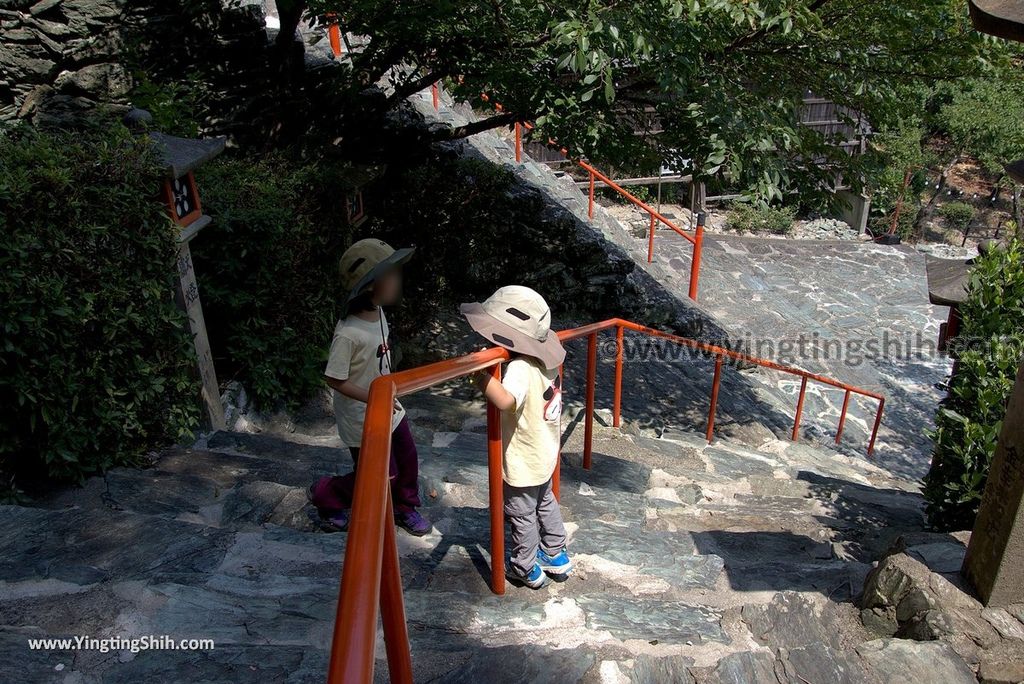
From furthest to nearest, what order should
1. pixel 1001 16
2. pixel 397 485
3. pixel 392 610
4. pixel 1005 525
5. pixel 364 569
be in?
pixel 397 485 → pixel 1005 525 → pixel 1001 16 → pixel 392 610 → pixel 364 569

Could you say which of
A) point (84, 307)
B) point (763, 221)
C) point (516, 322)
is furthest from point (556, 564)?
point (763, 221)

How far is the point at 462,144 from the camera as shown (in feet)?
30.1

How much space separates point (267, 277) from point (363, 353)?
7.09 feet

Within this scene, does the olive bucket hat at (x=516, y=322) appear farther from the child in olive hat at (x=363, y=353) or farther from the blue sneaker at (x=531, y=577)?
the blue sneaker at (x=531, y=577)

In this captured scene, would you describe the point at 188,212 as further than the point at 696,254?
No

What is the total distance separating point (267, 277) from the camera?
15.7ft

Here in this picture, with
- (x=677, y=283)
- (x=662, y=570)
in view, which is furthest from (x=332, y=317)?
(x=677, y=283)

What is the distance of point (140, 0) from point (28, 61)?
1122 millimetres

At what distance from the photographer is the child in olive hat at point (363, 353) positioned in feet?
9.28

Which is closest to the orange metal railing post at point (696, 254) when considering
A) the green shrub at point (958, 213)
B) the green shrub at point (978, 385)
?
the green shrub at point (978, 385)

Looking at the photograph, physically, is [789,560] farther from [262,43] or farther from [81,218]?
[262,43]

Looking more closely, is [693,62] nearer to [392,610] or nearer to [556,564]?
[556,564]

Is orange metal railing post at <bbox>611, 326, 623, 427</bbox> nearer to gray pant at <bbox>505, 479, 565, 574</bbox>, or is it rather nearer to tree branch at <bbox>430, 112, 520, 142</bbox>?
tree branch at <bbox>430, 112, 520, 142</bbox>

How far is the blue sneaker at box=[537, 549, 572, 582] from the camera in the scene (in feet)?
9.45
